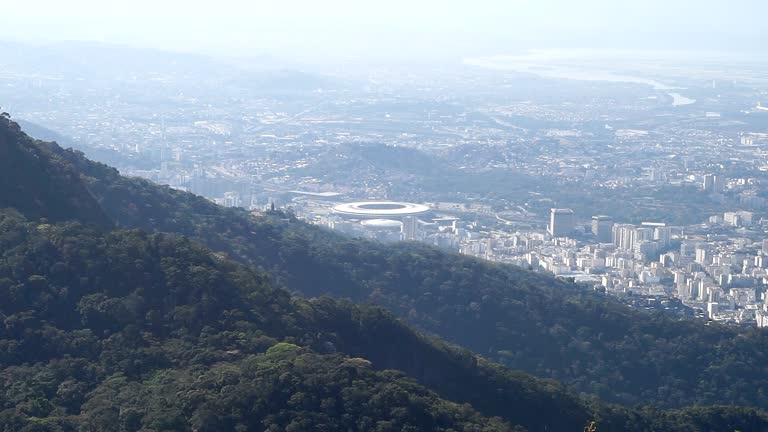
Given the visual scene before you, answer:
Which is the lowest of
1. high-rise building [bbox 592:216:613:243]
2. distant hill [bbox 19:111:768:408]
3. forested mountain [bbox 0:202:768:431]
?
high-rise building [bbox 592:216:613:243]

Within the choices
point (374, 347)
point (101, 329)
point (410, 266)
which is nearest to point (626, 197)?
point (410, 266)

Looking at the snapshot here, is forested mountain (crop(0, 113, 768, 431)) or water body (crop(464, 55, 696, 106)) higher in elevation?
forested mountain (crop(0, 113, 768, 431))

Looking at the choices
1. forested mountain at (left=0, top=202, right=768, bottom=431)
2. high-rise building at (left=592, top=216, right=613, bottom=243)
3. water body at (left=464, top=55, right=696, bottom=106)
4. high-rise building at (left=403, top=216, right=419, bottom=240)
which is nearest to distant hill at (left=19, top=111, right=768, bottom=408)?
forested mountain at (left=0, top=202, right=768, bottom=431)

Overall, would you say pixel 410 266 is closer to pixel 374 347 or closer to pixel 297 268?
pixel 297 268

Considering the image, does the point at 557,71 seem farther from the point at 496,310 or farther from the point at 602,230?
the point at 496,310

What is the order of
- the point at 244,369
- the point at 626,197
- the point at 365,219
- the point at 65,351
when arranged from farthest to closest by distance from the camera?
the point at 626,197 → the point at 365,219 → the point at 65,351 → the point at 244,369

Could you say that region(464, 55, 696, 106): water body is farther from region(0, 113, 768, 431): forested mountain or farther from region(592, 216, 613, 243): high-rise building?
region(0, 113, 768, 431): forested mountain
